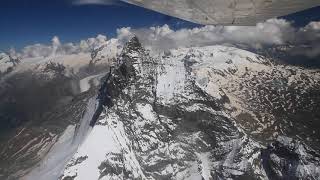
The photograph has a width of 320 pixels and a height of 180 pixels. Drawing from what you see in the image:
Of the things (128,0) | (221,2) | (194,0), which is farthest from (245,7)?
(128,0)

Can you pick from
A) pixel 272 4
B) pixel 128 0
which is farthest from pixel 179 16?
pixel 272 4

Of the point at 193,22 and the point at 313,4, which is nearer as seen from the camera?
the point at 313,4

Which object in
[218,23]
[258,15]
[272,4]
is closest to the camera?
[272,4]

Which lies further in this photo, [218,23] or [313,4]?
[218,23]

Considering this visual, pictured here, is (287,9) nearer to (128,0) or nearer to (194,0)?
(194,0)

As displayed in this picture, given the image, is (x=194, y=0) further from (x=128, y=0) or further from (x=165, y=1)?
(x=128, y=0)

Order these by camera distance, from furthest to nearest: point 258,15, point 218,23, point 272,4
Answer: point 218,23 → point 258,15 → point 272,4
